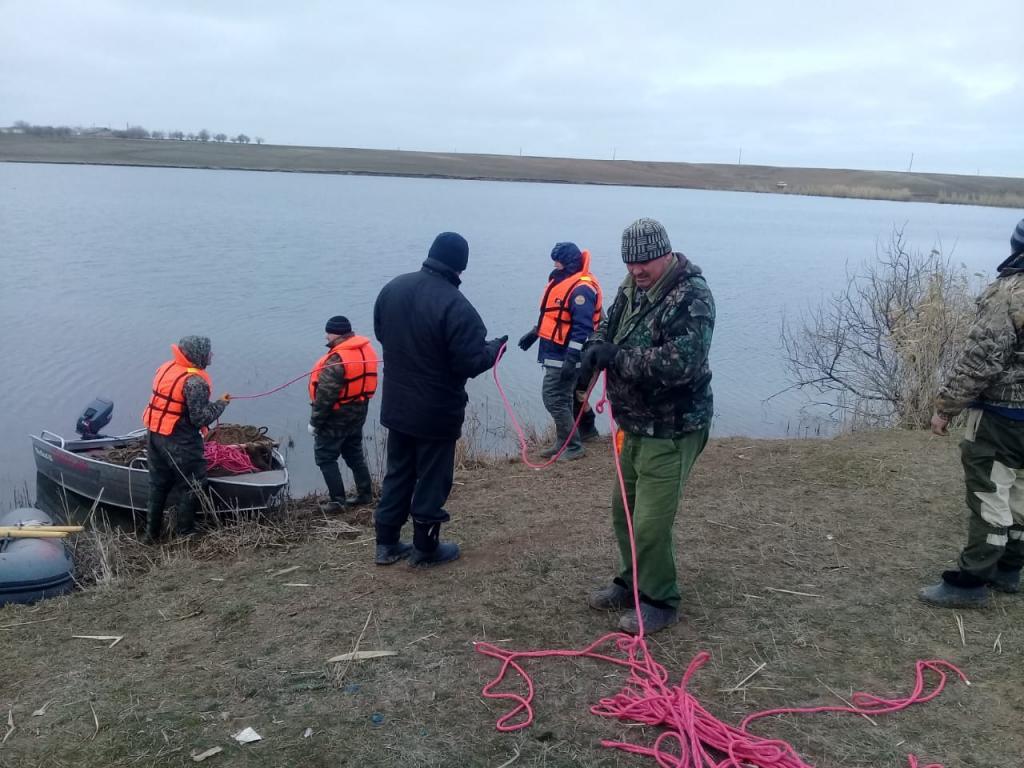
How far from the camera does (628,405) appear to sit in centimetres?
412

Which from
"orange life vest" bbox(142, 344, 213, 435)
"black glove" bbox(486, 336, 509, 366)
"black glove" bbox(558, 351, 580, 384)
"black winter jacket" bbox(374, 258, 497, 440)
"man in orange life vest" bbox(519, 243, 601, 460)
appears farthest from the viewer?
"black glove" bbox(558, 351, 580, 384)

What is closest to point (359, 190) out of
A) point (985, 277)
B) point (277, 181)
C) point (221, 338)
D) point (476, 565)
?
point (277, 181)

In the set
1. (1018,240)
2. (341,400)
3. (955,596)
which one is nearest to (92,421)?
(341,400)

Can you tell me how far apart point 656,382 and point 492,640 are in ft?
5.06

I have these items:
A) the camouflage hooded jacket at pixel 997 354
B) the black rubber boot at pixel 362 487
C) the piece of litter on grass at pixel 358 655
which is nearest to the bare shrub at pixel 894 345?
the camouflage hooded jacket at pixel 997 354

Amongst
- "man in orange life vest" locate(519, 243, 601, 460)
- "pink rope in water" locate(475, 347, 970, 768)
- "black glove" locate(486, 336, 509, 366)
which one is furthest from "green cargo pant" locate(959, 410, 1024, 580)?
"man in orange life vest" locate(519, 243, 601, 460)

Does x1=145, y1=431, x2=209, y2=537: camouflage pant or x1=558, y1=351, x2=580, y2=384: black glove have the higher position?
x1=558, y1=351, x2=580, y2=384: black glove

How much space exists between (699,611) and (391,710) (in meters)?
1.79

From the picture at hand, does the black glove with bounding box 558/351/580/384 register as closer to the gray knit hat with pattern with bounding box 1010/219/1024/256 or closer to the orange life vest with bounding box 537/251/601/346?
the orange life vest with bounding box 537/251/601/346

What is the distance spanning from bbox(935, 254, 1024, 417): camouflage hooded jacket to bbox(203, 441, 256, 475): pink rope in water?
258 inches

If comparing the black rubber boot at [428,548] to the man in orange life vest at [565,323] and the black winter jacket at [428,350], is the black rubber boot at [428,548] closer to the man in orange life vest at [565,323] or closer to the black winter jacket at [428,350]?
the black winter jacket at [428,350]

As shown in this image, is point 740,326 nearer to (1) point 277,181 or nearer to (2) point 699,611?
(2) point 699,611

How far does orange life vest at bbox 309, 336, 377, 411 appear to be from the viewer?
7.20 metres

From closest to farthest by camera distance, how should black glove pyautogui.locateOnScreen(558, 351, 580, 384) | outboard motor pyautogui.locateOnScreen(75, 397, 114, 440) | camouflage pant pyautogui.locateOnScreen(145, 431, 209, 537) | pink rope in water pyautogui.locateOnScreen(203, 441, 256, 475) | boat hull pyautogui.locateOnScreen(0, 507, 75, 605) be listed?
boat hull pyautogui.locateOnScreen(0, 507, 75, 605), camouflage pant pyautogui.locateOnScreen(145, 431, 209, 537), black glove pyautogui.locateOnScreen(558, 351, 580, 384), pink rope in water pyautogui.locateOnScreen(203, 441, 256, 475), outboard motor pyautogui.locateOnScreen(75, 397, 114, 440)
